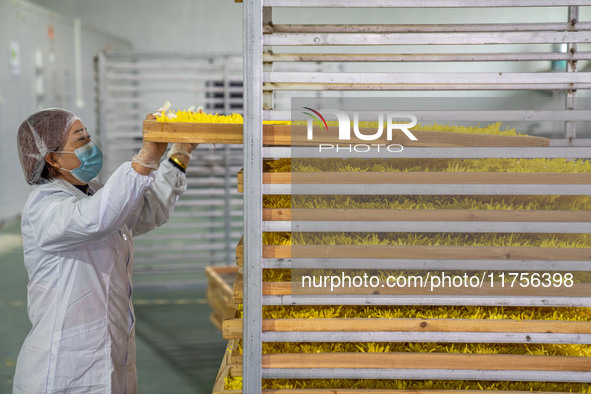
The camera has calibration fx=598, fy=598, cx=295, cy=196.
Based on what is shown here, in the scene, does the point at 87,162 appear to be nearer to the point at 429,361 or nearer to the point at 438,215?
the point at 438,215

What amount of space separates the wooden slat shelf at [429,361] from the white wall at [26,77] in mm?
8401

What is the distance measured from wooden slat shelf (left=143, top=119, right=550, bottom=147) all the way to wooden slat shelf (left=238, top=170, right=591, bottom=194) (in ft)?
0.31

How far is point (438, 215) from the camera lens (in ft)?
6.26

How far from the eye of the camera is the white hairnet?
2328mm

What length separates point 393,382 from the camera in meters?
1.97

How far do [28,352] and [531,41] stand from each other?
2.13 meters

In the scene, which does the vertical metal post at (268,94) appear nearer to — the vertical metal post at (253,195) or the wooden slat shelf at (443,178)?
the vertical metal post at (253,195)

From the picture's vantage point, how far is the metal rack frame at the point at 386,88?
5.97 feet

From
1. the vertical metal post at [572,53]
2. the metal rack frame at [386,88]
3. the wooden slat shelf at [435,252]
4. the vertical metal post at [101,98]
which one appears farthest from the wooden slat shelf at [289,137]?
→ the vertical metal post at [101,98]

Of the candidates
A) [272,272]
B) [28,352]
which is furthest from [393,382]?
[28,352]

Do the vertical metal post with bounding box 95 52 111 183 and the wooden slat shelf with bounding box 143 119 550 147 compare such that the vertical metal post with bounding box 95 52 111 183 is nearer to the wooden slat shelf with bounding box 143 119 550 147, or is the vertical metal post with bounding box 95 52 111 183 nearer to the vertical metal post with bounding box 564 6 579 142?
the wooden slat shelf with bounding box 143 119 550 147

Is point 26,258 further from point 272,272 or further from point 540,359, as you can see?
point 540,359

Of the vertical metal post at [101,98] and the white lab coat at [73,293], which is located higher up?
the vertical metal post at [101,98]

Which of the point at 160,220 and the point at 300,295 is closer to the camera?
the point at 300,295
